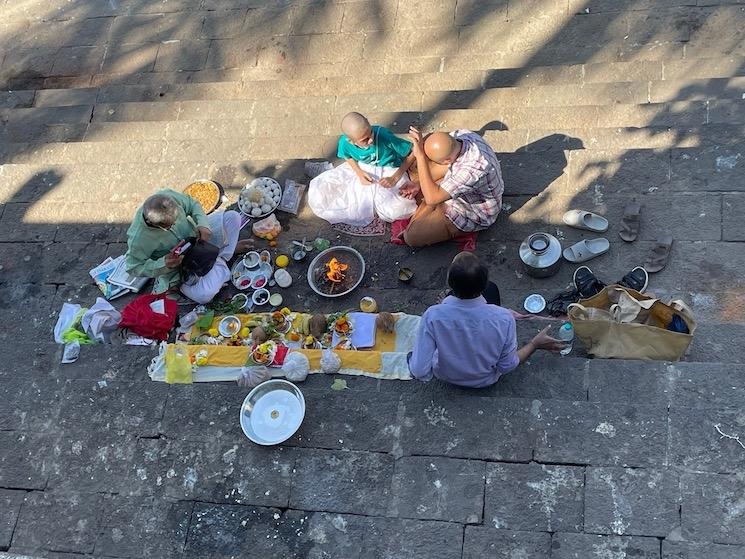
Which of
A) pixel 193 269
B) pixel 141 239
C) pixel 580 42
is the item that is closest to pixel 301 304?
pixel 193 269

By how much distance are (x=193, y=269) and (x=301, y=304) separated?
1000mm

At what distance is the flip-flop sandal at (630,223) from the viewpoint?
5109 mm

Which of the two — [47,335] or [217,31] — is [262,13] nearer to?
[217,31]

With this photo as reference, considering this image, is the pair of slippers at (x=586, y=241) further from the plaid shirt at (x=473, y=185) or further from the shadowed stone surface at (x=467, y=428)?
the shadowed stone surface at (x=467, y=428)

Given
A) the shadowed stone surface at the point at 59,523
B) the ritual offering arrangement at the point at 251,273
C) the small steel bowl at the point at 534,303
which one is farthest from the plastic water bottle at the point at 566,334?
the shadowed stone surface at the point at 59,523

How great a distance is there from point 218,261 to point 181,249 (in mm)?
374

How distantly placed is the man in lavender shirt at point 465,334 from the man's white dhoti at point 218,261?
241 cm

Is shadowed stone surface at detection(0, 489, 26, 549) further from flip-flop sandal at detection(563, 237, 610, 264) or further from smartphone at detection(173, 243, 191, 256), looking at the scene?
flip-flop sandal at detection(563, 237, 610, 264)

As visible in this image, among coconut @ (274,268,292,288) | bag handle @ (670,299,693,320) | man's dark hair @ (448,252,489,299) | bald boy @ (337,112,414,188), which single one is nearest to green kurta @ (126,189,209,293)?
coconut @ (274,268,292,288)

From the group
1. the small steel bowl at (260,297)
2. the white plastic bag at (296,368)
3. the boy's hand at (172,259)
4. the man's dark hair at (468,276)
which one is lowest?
the small steel bowl at (260,297)

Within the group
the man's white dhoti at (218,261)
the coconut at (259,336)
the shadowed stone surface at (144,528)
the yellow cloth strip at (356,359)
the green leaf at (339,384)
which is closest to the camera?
the shadowed stone surface at (144,528)

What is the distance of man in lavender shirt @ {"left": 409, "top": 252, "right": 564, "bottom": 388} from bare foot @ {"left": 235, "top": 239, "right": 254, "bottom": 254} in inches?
103

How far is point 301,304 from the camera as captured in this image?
5.67 m

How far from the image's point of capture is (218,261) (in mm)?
5719
